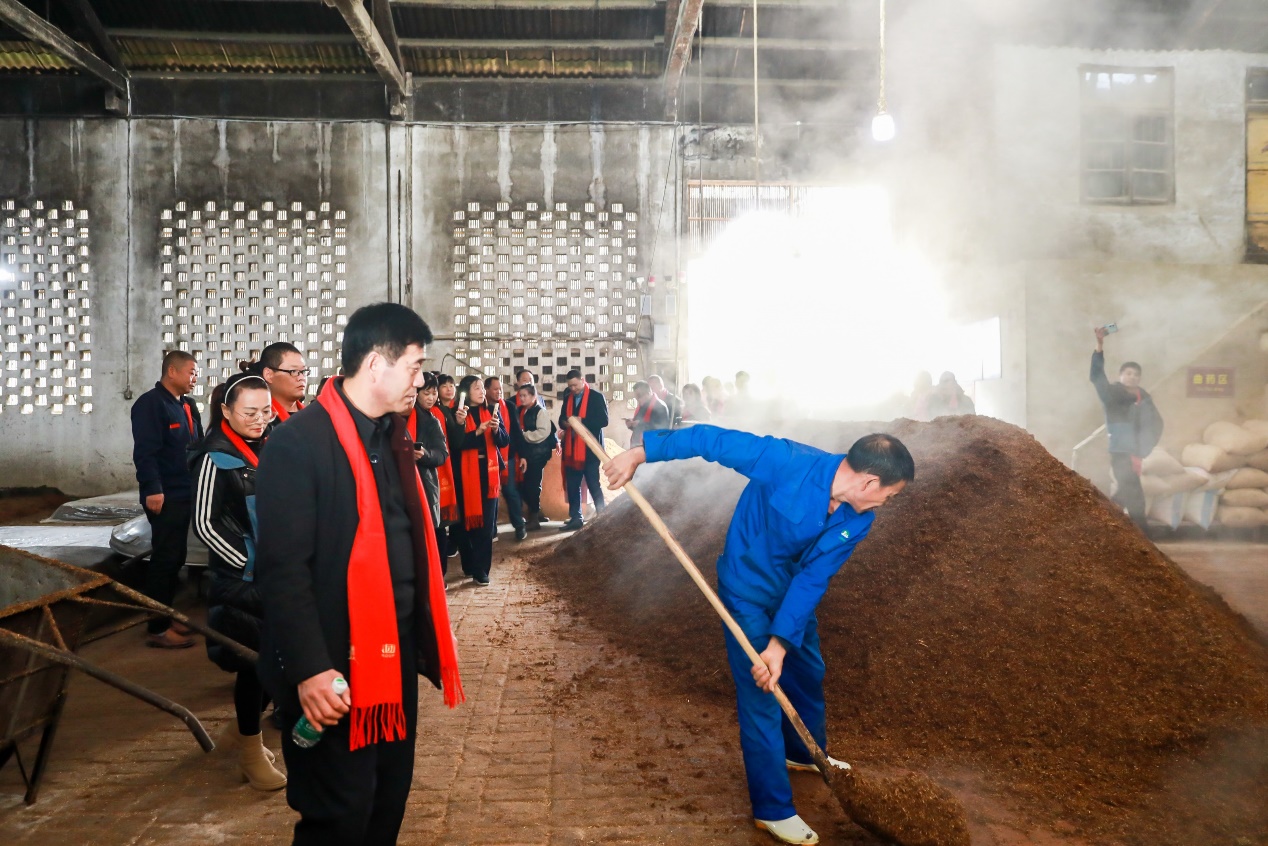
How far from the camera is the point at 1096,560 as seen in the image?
357 cm

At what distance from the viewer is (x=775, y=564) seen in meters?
2.55

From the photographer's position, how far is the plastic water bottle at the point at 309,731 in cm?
152

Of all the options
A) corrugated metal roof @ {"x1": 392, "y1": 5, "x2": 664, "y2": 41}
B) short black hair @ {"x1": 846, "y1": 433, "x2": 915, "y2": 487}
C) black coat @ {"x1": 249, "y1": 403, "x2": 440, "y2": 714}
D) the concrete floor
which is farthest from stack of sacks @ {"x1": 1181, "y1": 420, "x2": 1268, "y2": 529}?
black coat @ {"x1": 249, "y1": 403, "x2": 440, "y2": 714}

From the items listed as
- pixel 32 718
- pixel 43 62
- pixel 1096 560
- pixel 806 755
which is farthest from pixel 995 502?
pixel 43 62

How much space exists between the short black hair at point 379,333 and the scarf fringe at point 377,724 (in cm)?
74

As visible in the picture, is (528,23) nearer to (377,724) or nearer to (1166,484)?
(1166,484)

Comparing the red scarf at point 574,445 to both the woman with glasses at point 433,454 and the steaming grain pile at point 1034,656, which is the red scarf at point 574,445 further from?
the steaming grain pile at point 1034,656

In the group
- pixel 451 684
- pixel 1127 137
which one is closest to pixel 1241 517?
pixel 1127 137

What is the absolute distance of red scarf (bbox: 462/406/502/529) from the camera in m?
6.04

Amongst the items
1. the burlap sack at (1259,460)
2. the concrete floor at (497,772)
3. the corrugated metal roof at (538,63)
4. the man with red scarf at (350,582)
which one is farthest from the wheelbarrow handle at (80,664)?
the corrugated metal roof at (538,63)

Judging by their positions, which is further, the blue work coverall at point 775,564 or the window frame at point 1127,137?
the window frame at point 1127,137

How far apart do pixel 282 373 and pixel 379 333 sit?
1.84m

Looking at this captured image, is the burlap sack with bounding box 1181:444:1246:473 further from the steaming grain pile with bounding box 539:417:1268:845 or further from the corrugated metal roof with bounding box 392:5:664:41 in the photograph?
the corrugated metal roof with bounding box 392:5:664:41

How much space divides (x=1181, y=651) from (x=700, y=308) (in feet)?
27.2
